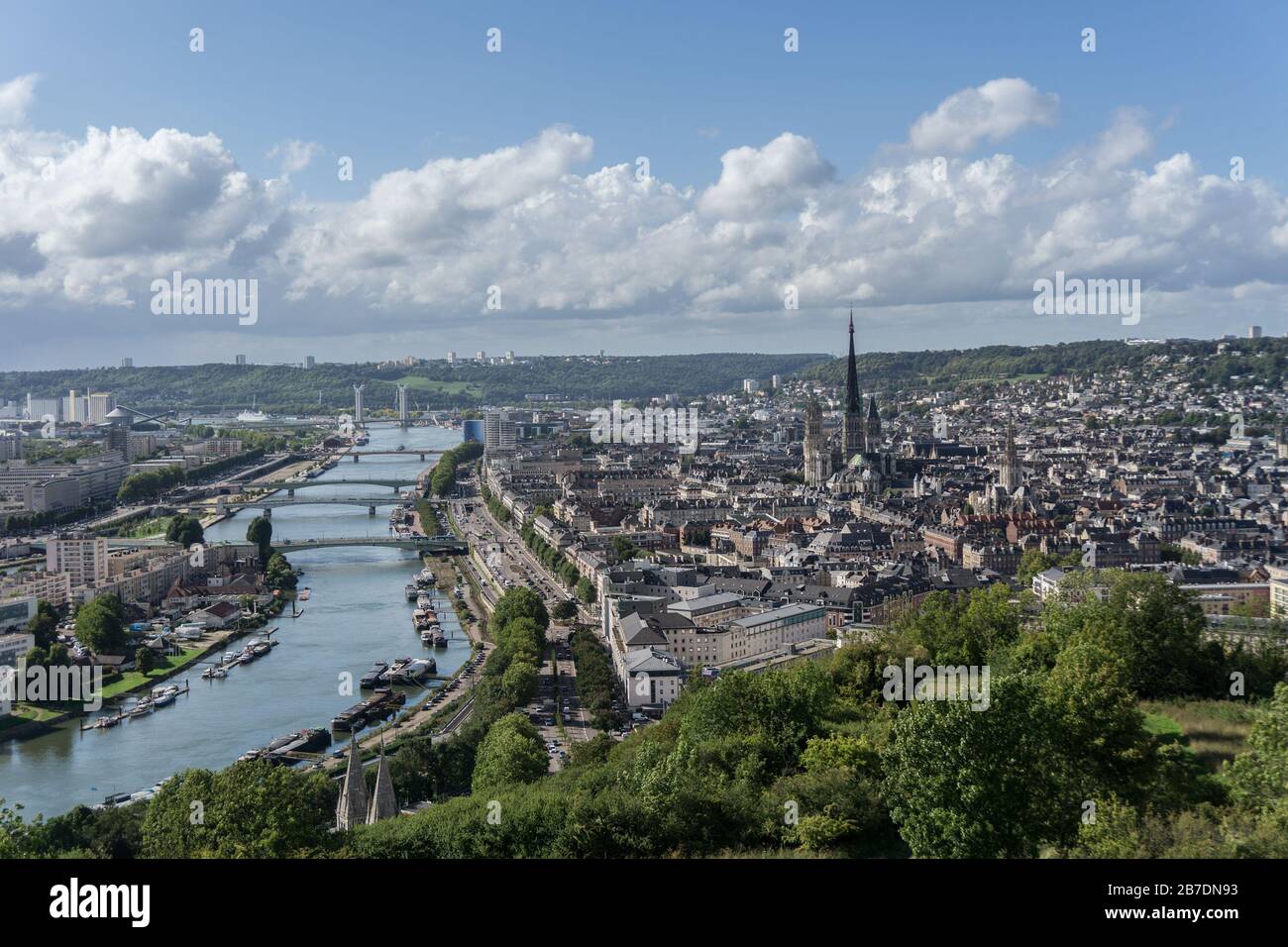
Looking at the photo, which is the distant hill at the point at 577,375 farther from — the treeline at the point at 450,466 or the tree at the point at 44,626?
the tree at the point at 44,626

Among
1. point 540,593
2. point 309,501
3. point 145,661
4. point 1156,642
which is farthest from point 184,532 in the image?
point 1156,642

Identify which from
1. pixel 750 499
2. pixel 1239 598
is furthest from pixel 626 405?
pixel 1239 598

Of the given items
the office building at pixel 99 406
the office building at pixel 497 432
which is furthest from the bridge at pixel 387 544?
the office building at pixel 99 406

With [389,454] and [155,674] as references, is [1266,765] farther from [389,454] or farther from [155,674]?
[389,454]

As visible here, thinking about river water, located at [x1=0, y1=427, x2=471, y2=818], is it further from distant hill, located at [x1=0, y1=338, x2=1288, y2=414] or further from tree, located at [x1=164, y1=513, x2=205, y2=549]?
distant hill, located at [x1=0, y1=338, x2=1288, y2=414]
